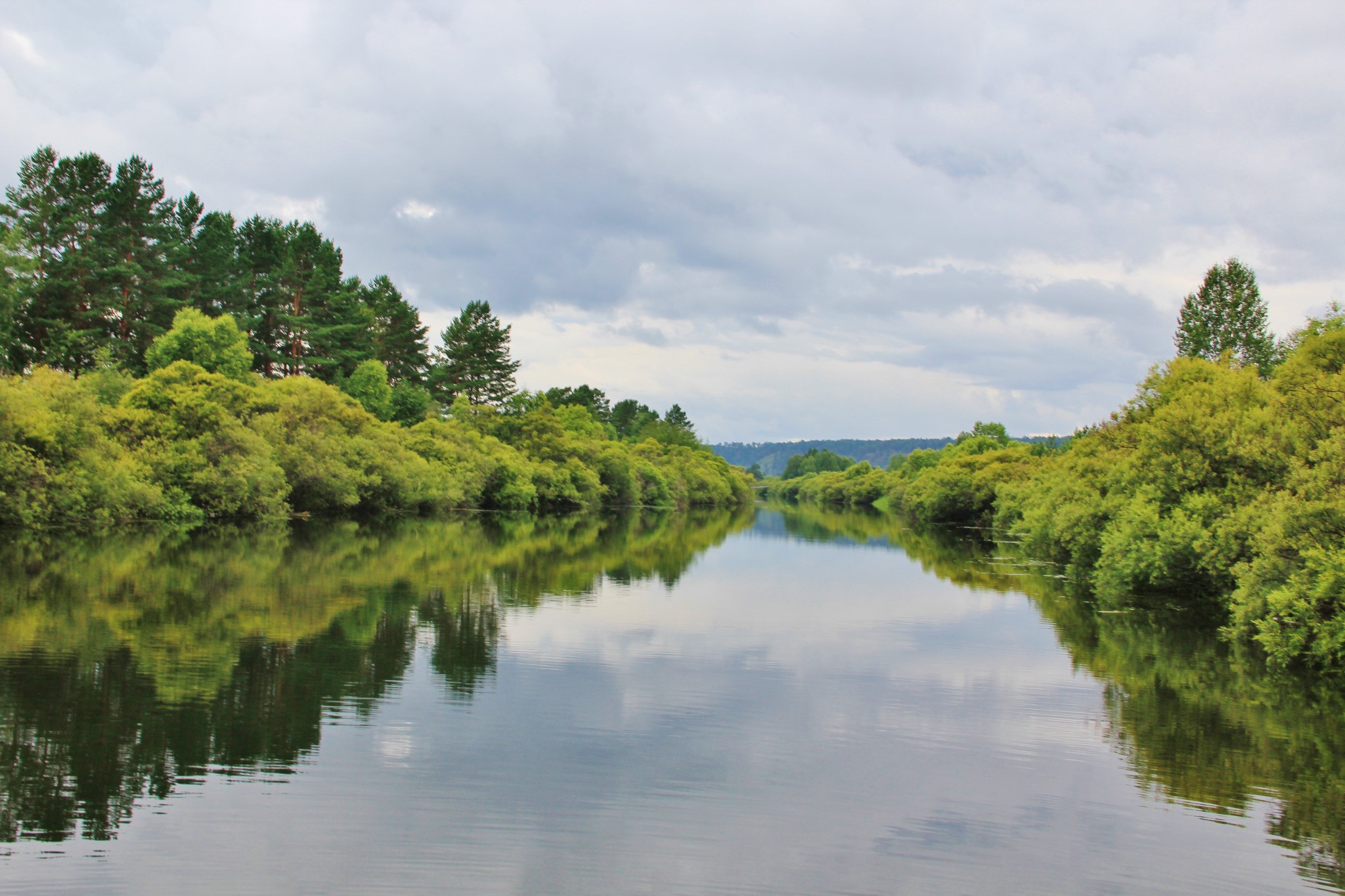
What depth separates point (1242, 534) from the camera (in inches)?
844

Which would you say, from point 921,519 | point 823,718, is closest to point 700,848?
point 823,718

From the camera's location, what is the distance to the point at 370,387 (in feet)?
229

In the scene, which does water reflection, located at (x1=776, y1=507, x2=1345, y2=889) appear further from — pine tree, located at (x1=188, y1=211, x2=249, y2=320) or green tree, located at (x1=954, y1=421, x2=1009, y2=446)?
green tree, located at (x1=954, y1=421, x2=1009, y2=446)

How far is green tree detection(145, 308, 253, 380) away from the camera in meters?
51.2

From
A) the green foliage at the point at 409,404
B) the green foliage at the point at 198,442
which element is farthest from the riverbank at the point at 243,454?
the green foliage at the point at 409,404

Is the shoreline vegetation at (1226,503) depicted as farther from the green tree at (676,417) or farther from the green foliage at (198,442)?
the green tree at (676,417)

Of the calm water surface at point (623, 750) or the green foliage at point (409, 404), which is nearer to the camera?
the calm water surface at point (623, 750)

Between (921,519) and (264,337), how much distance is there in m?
60.9

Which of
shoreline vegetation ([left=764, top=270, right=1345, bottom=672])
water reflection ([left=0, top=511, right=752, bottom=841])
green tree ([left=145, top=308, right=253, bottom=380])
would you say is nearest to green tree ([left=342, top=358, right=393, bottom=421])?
green tree ([left=145, top=308, right=253, bottom=380])

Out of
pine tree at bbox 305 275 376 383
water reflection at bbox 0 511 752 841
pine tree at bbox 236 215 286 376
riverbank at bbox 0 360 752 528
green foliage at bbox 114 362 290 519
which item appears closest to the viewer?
water reflection at bbox 0 511 752 841

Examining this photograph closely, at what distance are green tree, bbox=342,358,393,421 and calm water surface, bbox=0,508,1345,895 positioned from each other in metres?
47.1

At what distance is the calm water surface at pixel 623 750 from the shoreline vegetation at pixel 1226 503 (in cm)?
152

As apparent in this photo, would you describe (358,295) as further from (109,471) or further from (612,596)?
→ (612,596)

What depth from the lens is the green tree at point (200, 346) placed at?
51156 millimetres
